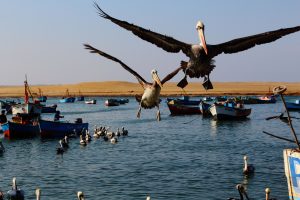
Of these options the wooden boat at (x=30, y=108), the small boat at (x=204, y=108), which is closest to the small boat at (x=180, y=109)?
the small boat at (x=204, y=108)

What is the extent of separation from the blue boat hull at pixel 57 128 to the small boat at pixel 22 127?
1533 mm

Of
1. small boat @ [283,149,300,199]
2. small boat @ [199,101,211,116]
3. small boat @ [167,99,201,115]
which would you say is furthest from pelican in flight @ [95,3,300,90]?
small boat @ [167,99,201,115]

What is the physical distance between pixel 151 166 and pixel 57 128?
2769cm

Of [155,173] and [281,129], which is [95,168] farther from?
[281,129]

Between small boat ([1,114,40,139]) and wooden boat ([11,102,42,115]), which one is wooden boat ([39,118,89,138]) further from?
wooden boat ([11,102,42,115])

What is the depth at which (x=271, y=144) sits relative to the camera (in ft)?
186

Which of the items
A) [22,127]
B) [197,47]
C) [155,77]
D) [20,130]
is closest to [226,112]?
[22,127]

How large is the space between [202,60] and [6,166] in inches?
1659

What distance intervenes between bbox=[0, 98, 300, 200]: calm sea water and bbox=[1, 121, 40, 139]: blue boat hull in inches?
96.2

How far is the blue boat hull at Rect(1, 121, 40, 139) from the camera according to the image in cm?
6562

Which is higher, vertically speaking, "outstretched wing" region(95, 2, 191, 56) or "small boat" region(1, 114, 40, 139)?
"outstretched wing" region(95, 2, 191, 56)

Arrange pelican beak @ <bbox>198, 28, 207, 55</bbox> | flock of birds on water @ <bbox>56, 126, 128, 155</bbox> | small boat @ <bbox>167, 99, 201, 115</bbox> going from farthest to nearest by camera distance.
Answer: small boat @ <bbox>167, 99, 201, 115</bbox> → flock of birds on water @ <bbox>56, 126, 128, 155</bbox> → pelican beak @ <bbox>198, 28, 207, 55</bbox>

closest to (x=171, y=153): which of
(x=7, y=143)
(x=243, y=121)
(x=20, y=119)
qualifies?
(x=7, y=143)

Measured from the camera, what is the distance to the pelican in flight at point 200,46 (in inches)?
213
